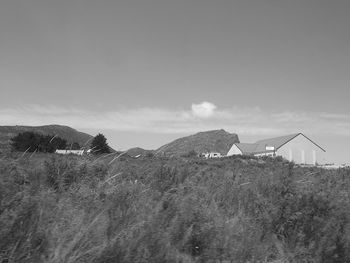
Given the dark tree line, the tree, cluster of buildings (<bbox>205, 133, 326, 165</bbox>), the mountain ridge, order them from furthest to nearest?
cluster of buildings (<bbox>205, 133, 326, 165</bbox>), the dark tree line, the tree, the mountain ridge

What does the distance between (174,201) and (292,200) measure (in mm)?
1973

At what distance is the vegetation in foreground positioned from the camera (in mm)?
4285

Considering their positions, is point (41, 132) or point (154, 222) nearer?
point (154, 222)

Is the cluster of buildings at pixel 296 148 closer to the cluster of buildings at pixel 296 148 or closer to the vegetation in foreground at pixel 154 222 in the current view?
the cluster of buildings at pixel 296 148

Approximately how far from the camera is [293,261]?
559 cm

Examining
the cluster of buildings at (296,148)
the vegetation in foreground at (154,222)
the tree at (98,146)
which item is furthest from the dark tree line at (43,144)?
the cluster of buildings at (296,148)

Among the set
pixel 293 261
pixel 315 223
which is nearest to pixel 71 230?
pixel 293 261

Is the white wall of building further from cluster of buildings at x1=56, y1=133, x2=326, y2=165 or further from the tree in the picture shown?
the tree

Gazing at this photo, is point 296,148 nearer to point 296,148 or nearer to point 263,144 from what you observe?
point 296,148

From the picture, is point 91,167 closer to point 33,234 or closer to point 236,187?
point 236,187

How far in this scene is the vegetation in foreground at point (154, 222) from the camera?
4.29 meters

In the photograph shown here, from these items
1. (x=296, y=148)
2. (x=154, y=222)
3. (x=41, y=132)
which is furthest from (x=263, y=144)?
(x=154, y=222)

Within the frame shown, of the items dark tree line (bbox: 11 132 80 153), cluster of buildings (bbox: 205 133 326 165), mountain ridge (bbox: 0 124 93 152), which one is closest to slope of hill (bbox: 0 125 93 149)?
mountain ridge (bbox: 0 124 93 152)

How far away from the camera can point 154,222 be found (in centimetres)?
515
